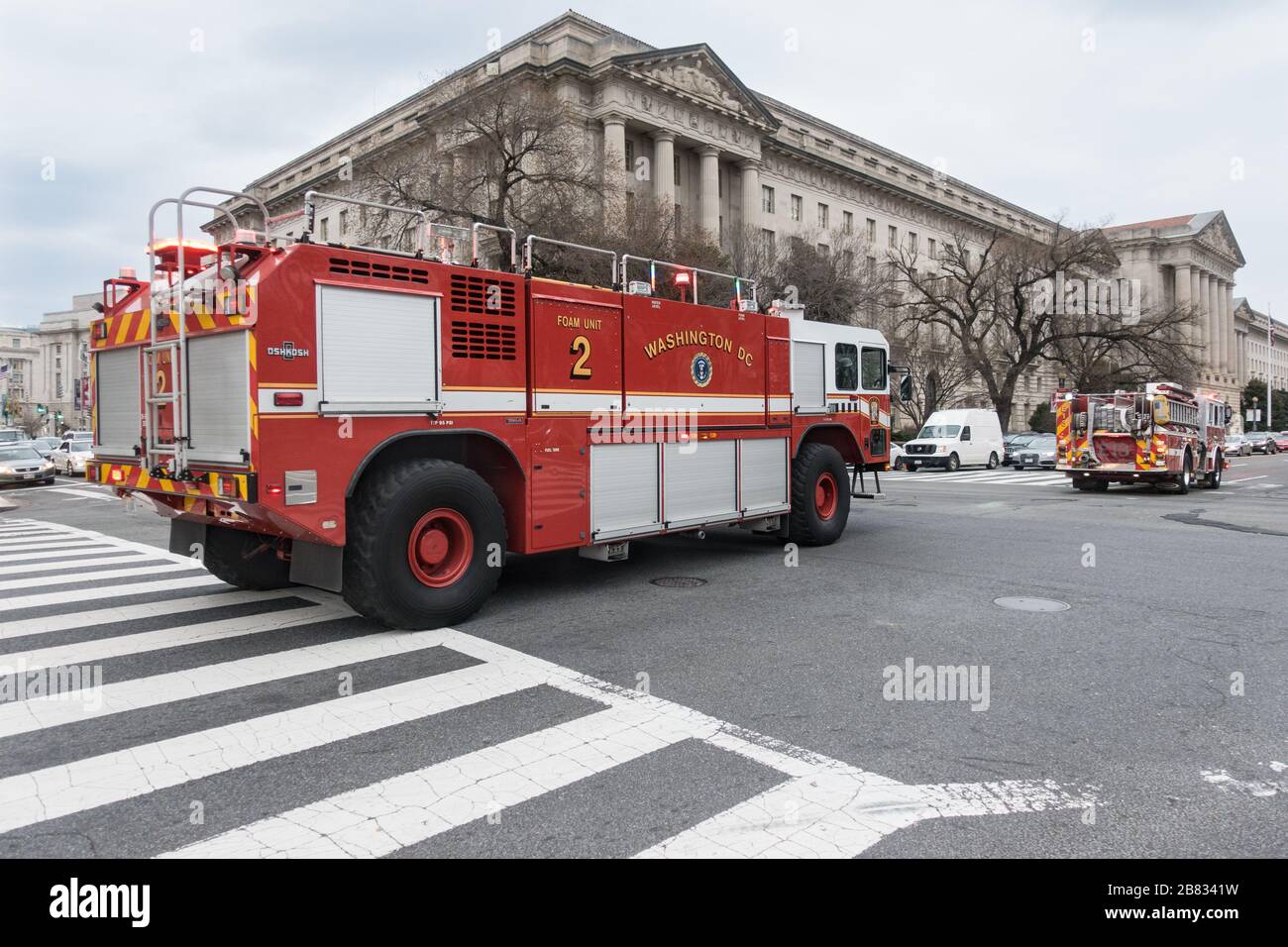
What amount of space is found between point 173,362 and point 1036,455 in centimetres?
3706

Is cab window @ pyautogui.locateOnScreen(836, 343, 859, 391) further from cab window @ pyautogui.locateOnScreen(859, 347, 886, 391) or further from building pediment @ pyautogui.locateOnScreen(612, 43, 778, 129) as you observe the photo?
building pediment @ pyautogui.locateOnScreen(612, 43, 778, 129)

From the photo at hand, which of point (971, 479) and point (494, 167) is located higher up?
point (494, 167)

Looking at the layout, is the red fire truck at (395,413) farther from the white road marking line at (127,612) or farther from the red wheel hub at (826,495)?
the red wheel hub at (826,495)

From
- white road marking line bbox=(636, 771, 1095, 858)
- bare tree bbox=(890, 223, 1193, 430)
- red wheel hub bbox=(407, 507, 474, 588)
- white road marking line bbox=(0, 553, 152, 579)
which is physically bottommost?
white road marking line bbox=(636, 771, 1095, 858)

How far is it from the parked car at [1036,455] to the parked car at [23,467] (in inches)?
1467

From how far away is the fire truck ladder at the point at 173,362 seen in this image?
6.75m

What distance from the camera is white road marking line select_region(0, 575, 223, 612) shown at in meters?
8.53

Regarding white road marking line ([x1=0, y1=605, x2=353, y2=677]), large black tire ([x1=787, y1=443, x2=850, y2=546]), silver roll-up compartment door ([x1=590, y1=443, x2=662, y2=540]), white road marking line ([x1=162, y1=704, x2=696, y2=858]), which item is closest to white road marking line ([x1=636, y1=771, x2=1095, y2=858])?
white road marking line ([x1=162, y1=704, x2=696, y2=858])

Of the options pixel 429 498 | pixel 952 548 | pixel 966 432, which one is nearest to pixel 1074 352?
pixel 966 432

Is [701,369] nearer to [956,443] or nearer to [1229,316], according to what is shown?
[956,443]

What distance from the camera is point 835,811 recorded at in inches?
151

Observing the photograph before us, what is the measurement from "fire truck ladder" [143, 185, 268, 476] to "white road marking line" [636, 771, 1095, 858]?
17.2 ft

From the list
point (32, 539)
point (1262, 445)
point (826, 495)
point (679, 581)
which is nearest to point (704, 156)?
point (1262, 445)
